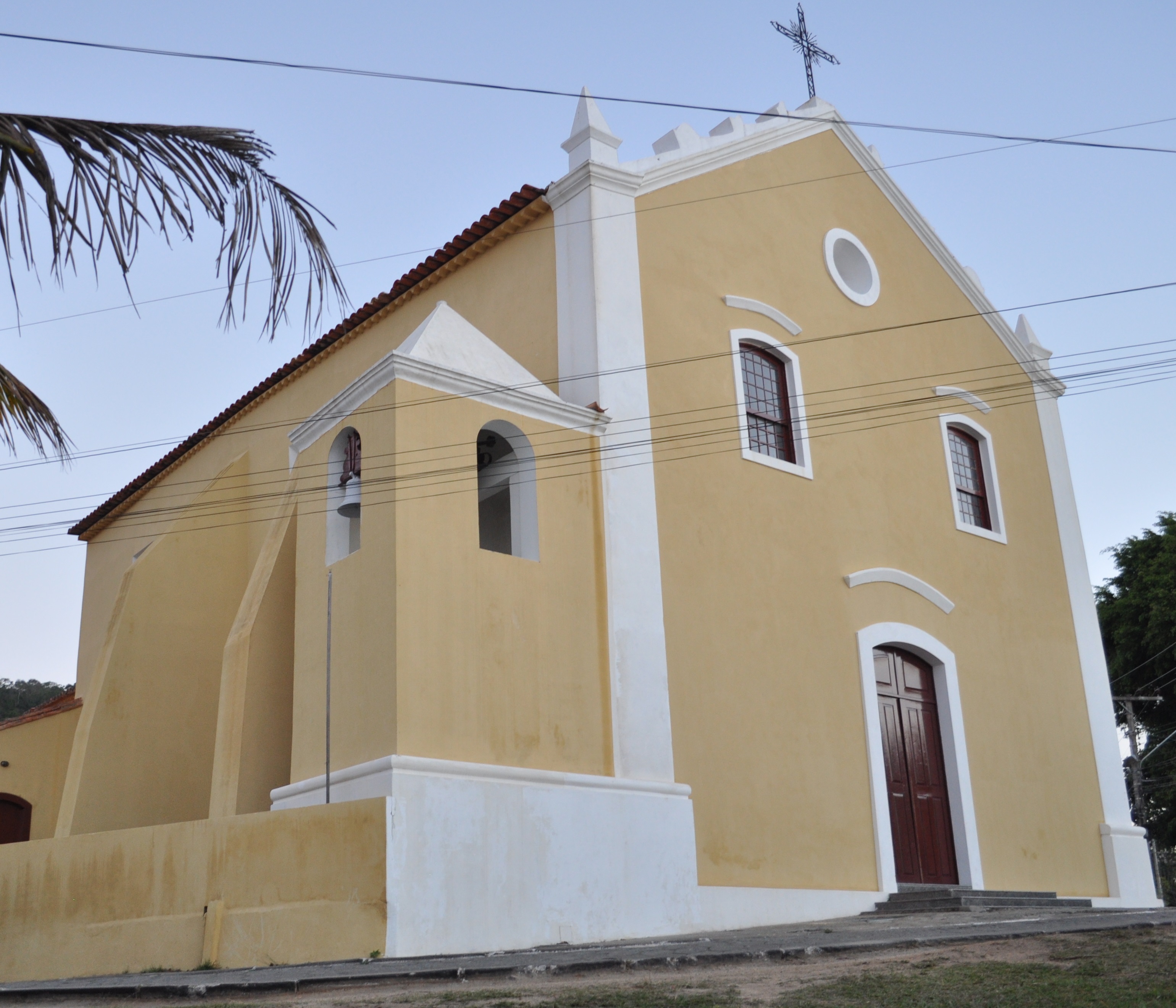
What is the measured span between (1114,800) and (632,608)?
26.8 feet

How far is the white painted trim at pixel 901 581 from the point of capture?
13.6 metres

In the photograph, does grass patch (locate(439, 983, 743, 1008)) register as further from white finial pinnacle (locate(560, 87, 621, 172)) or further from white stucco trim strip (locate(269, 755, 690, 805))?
white finial pinnacle (locate(560, 87, 621, 172))

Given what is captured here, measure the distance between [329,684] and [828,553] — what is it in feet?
18.7

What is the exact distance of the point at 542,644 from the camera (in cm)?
1062

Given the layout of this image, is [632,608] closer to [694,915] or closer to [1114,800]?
[694,915]

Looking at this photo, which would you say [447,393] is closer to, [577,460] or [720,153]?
[577,460]

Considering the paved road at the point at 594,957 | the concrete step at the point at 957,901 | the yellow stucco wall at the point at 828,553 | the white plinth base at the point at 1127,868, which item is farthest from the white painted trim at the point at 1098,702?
the paved road at the point at 594,957

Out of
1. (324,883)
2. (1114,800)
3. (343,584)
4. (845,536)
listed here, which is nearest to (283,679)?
(343,584)

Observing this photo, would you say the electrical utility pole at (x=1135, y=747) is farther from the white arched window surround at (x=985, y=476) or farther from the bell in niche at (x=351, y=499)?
the bell in niche at (x=351, y=499)

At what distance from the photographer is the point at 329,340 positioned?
1561 centimetres

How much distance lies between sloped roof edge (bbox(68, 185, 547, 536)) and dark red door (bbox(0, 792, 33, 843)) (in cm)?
519

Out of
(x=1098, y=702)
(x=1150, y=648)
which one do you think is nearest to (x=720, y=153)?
(x=1098, y=702)

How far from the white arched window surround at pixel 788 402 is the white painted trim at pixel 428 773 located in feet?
12.4

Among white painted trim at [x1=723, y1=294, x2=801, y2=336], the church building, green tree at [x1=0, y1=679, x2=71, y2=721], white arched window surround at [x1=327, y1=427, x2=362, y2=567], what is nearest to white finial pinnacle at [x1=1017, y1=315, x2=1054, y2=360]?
the church building
